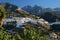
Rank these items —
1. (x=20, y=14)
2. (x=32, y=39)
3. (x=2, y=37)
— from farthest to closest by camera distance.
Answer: (x=20, y=14)
(x=32, y=39)
(x=2, y=37)

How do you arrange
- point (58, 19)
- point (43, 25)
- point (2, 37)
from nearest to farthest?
point (2, 37) → point (43, 25) → point (58, 19)

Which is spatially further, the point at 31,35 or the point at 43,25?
the point at 43,25

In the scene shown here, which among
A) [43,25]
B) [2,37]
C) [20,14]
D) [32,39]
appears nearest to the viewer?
[2,37]

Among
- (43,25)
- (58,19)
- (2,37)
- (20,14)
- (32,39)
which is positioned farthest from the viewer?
(58,19)

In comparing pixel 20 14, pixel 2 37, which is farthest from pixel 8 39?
pixel 20 14

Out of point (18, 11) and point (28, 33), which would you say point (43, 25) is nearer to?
point (18, 11)

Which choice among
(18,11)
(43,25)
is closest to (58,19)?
(18,11)

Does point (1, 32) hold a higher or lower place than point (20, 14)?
higher

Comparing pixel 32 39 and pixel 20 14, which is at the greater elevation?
pixel 32 39

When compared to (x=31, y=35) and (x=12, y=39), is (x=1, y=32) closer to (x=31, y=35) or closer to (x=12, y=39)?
(x=12, y=39)
